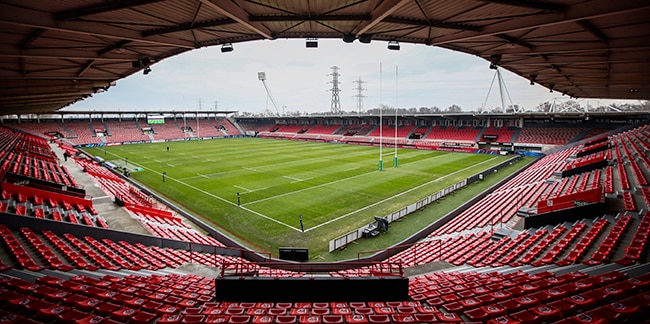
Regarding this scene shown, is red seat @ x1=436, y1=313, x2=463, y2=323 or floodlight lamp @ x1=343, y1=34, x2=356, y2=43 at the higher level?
floodlight lamp @ x1=343, y1=34, x2=356, y2=43

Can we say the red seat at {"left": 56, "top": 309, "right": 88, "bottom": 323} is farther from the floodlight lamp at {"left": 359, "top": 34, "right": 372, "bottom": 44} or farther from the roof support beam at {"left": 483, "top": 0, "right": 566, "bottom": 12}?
the roof support beam at {"left": 483, "top": 0, "right": 566, "bottom": 12}

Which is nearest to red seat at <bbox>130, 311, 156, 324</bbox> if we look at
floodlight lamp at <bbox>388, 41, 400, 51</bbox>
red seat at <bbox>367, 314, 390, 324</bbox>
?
red seat at <bbox>367, 314, 390, 324</bbox>

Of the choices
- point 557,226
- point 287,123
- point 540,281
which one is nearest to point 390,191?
point 557,226

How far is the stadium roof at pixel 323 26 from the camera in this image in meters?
7.77

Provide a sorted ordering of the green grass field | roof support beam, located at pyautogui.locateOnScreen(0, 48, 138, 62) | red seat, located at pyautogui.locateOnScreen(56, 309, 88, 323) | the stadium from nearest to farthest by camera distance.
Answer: red seat, located at pyautogui.locateOnScreen(56, 309, 88, 323) < the stadium < roof support beam, located at pyautogui.locateOnScreen(0, 48, 138, 62) < the green grass field

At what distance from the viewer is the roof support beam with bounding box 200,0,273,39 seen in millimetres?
7221

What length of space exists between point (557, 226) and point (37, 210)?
2196 centimetres

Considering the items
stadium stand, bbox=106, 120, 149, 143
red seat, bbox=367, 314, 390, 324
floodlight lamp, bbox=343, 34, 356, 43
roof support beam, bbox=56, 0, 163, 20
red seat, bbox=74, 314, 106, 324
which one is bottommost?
red seat, bbox=367, 314, 390, 324

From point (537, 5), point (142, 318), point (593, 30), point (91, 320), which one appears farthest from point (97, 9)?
point (593, 30)

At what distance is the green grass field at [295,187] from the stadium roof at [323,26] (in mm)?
10067

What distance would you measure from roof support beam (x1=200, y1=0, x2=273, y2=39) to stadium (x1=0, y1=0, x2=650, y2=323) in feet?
0.29

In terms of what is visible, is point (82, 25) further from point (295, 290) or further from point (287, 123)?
point (287, 123)

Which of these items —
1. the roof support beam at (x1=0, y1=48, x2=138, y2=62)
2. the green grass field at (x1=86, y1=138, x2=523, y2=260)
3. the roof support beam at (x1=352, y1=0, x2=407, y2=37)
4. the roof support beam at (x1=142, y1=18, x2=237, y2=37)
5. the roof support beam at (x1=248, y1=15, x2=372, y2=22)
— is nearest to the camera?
the roof support beam at (x1=352, y1=0, x2=407, y2=37)

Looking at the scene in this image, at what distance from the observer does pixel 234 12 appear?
27.1ft
